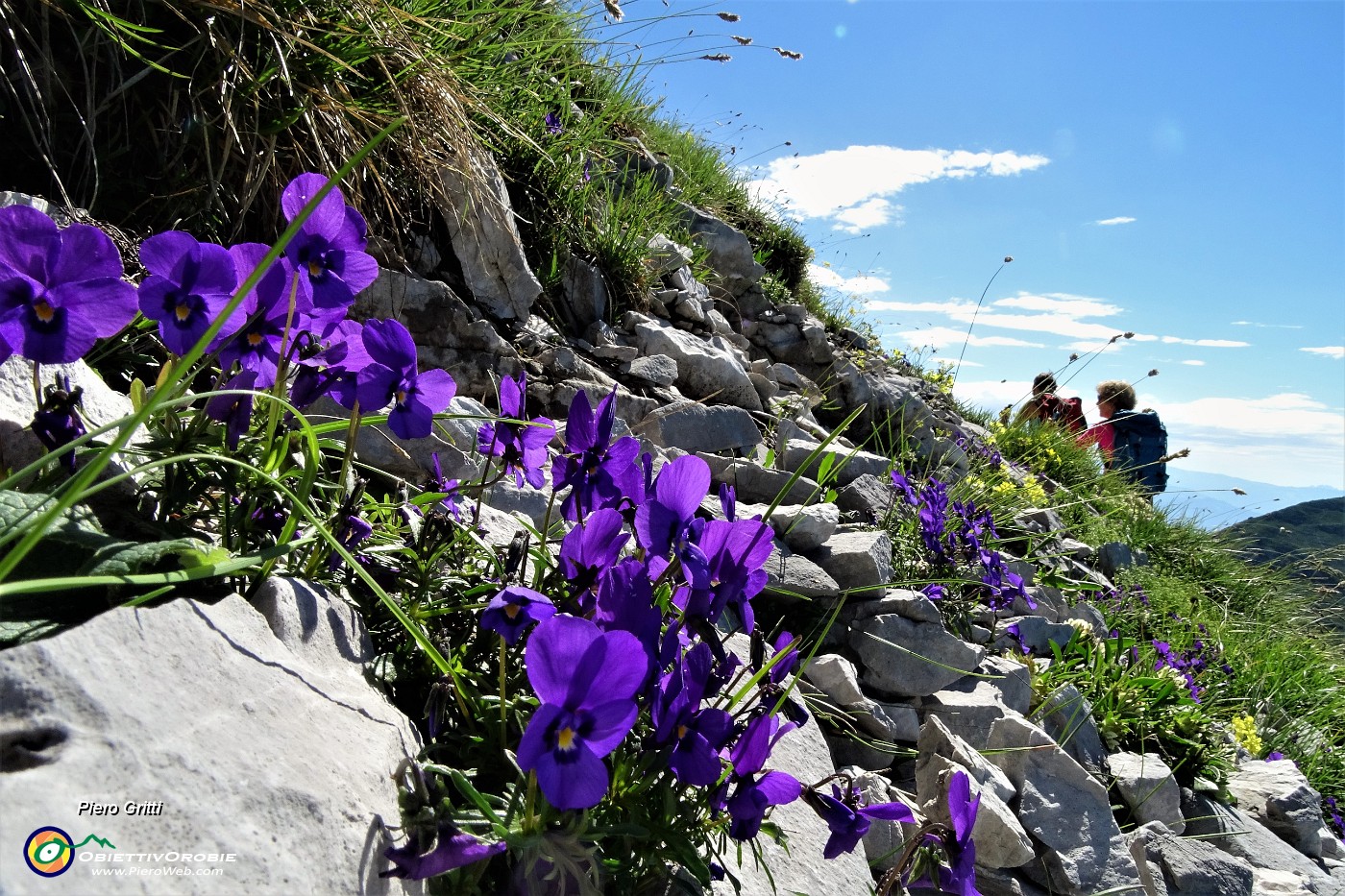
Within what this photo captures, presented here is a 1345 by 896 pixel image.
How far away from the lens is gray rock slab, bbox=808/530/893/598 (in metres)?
2.92

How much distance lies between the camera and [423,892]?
40.3 inches

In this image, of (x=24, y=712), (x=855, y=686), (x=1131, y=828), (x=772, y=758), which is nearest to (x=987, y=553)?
(x=1131, y=828)

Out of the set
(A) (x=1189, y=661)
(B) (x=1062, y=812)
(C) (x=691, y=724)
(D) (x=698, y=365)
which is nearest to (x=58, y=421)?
(C) (x=691, y=724)

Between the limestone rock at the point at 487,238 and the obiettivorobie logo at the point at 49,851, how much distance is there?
2.98m

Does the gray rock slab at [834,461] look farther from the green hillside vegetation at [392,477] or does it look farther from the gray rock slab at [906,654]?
the gray rock slab at [906,654]

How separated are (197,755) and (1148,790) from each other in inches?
139

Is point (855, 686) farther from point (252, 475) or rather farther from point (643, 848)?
point (252, 475)

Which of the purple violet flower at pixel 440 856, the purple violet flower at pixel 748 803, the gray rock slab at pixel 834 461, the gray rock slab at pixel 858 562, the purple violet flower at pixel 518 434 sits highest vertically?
the gray rock slab at pixel 834 461

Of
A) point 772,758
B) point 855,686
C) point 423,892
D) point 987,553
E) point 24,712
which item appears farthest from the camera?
point 987,553

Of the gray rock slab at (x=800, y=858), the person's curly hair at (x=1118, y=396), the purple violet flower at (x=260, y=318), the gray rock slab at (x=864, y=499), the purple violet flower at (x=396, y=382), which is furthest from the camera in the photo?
the person's curly hair at (x=1118, y=396)

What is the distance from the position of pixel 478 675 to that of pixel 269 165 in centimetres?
218

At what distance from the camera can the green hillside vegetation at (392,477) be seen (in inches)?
42.2

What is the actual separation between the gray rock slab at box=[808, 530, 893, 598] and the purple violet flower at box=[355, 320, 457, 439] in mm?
1909

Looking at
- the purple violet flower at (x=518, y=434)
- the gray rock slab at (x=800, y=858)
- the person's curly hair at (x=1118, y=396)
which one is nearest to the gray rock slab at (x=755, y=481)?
the gray rock slab at (x=800, y=858)
